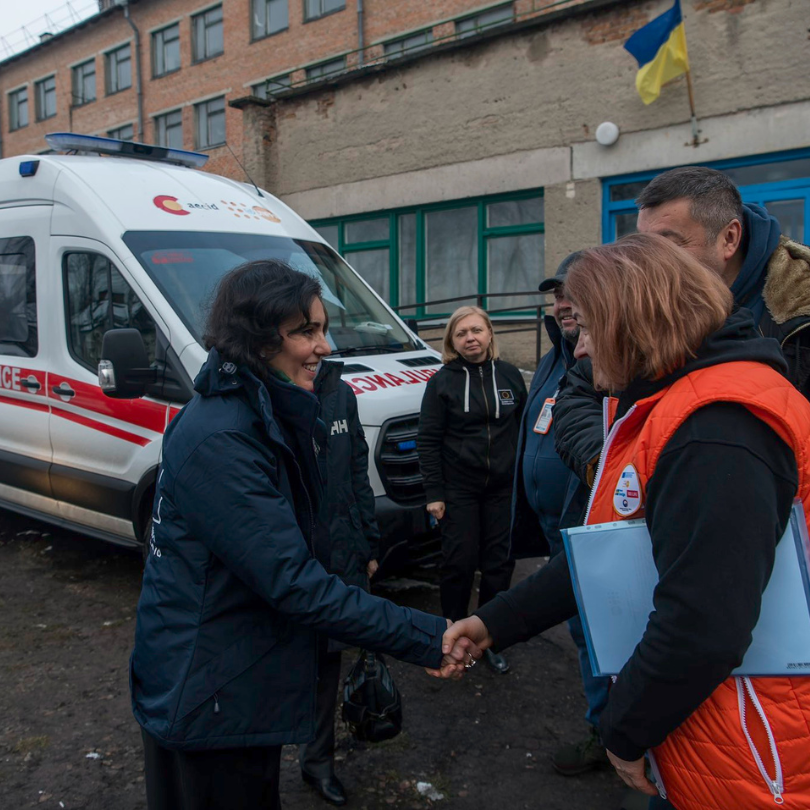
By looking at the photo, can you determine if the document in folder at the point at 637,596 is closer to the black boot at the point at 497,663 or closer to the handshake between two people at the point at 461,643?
the handshake between two people at the point at 461,643

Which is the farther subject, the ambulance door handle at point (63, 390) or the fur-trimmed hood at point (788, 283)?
the ambulance door handle at point (63, 390)

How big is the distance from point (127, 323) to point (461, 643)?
3.31 metres

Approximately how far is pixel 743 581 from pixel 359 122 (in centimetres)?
1362

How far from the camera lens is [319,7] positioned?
71.0 feet

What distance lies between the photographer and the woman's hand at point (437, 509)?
164 inches

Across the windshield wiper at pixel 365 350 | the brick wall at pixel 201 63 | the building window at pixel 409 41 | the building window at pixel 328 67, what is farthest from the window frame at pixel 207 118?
the windshield wiper at pixel 365 350

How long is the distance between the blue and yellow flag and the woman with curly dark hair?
9550mm

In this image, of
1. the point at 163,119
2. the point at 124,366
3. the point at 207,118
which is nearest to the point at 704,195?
the point at 124,366

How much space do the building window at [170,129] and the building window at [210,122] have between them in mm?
960

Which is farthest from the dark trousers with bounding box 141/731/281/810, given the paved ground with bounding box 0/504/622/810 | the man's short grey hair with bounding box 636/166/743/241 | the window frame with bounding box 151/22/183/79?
the window frame with bounding box 151/22/183/79

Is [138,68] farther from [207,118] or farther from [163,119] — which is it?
[207,118]

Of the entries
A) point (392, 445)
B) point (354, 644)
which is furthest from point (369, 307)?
point (354, 644)

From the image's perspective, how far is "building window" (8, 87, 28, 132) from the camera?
31.8m

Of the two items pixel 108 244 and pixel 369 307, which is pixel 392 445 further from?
pixel 108 244
